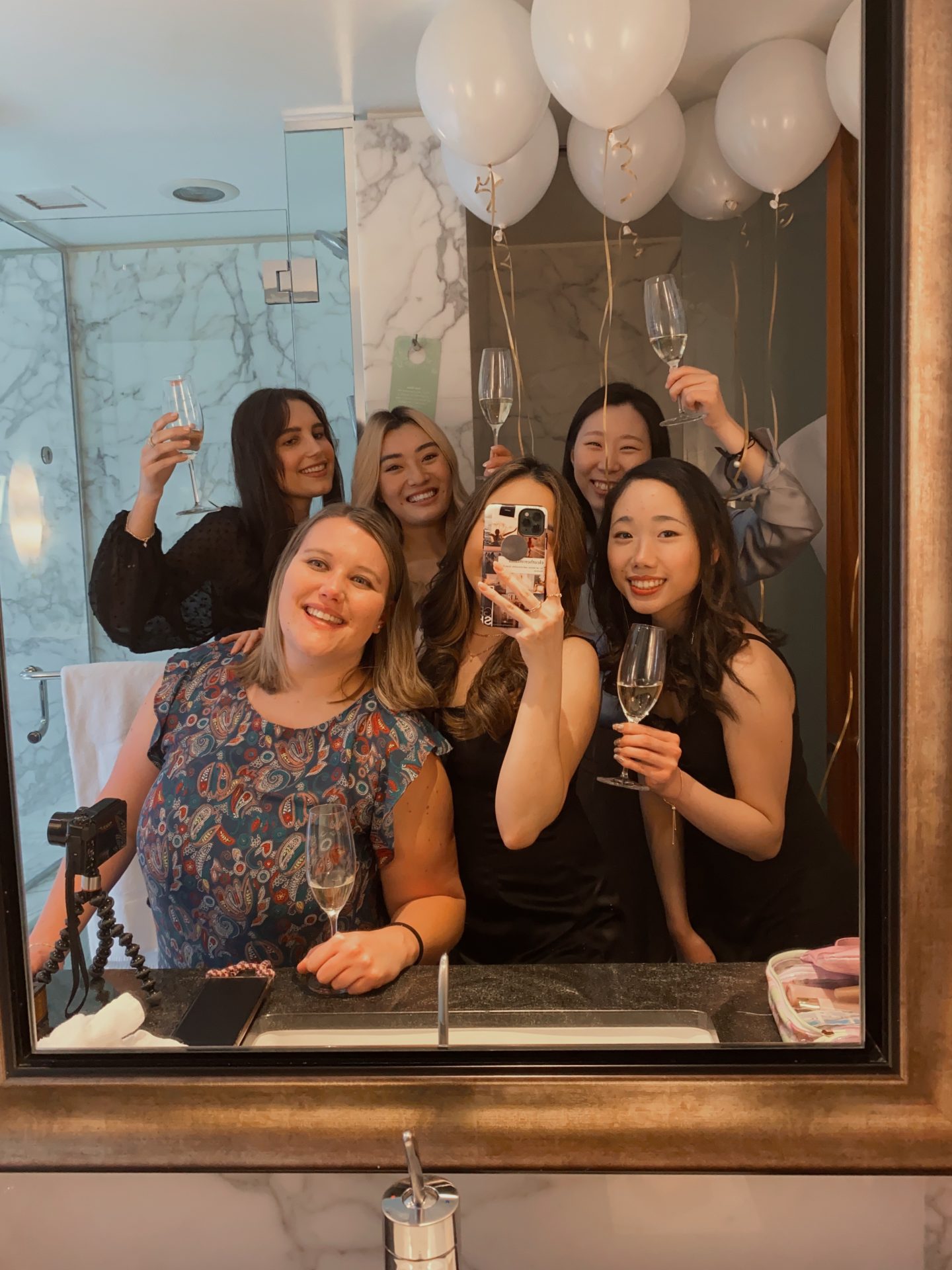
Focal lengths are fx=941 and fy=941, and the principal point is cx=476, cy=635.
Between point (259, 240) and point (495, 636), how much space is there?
1.17 feet

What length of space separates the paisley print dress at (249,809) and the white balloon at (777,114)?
50 cm

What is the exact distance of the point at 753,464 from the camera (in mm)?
719

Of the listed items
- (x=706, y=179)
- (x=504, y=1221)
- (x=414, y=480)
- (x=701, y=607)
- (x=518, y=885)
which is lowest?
(x=504, y=1221)

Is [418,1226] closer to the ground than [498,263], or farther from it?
closer to the ground

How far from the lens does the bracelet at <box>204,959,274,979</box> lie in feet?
2.47

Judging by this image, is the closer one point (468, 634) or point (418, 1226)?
point (418, 1226)

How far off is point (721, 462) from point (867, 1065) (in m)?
0.46

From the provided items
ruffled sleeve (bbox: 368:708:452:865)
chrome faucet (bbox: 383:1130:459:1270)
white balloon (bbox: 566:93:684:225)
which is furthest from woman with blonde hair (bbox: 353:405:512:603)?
chrome faucet (bbox: 383:1130:459:1270)

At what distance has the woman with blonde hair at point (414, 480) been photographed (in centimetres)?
73

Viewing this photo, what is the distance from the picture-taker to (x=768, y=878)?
29.2 inches

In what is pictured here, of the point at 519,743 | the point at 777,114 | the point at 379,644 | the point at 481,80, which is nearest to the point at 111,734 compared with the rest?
the point at 379,644

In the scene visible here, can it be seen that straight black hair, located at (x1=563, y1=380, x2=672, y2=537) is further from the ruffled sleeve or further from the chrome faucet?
the chrome faucet

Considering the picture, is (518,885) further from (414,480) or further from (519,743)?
(414,480)

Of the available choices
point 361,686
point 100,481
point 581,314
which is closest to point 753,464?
point 581,314
